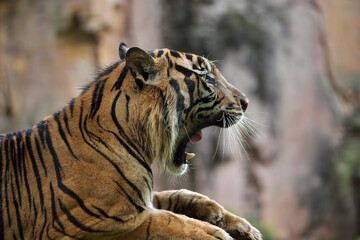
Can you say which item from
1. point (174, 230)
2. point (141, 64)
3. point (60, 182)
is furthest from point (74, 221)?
point (141, 64)

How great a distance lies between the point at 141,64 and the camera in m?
3.48

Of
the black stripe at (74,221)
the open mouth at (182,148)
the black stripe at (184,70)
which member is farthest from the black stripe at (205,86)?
→ the black stripe at (74,221)

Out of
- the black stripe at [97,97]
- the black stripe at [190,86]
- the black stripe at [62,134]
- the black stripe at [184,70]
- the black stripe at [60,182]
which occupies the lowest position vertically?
the black stripe at [60,182]

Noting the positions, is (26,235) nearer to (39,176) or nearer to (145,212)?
(39,176)

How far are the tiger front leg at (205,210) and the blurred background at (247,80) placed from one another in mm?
5453

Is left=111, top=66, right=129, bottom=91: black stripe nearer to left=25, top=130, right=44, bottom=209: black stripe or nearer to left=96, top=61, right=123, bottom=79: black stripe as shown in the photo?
left=96, top=61, right=123, bottom=79: black stripe

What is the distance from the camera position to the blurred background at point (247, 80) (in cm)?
963

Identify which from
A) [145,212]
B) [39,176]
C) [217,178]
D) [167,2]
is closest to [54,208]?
[39,176]

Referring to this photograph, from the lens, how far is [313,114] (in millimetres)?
10352

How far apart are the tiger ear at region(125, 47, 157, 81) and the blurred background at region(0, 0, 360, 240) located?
19.5ft

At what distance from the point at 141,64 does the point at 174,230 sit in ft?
3.48

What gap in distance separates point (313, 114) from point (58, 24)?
16.4 feet

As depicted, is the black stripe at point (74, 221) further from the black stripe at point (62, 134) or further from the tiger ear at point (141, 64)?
the tiger ear at point (141, 64)

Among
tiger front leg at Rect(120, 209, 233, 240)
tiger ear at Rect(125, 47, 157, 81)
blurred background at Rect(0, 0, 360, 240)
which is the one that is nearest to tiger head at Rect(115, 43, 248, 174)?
tiger ear at Rect(125, 47, 157, 81)
